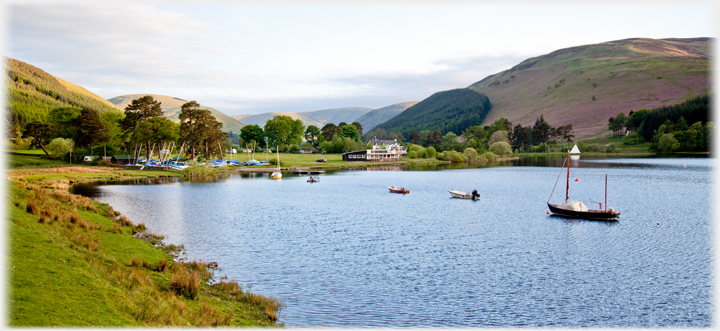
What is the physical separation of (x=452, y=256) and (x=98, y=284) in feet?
70.3

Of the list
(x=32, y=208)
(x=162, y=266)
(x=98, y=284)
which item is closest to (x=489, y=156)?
(x=162, y=266)

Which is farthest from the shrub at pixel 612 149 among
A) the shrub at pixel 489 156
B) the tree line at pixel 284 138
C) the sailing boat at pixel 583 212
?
the sailing boat at pixel 583 212

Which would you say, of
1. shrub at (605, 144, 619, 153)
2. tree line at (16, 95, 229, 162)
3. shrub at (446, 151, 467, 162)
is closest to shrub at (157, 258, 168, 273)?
tree line at (16, 95, 229, 162)

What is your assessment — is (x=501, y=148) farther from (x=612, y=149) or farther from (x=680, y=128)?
(x=680, y=128)

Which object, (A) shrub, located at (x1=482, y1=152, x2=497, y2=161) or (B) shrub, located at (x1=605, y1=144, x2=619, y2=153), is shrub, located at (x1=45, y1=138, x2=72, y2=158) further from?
(B) shrub, located at (x1=605, y1=144, x2=619, y2=153)

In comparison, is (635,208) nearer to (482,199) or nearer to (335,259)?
(482,199)

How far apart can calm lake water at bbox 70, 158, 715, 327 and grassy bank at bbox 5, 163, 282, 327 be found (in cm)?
241

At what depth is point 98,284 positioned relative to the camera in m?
15.0

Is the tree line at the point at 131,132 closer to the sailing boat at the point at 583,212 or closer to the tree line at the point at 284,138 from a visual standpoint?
the tree line at the point at 284,138

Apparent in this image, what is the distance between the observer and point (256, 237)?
1350 inches

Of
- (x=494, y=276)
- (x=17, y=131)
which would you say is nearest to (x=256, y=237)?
(x=494, y=276)

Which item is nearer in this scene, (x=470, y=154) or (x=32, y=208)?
(x=32, y=208)

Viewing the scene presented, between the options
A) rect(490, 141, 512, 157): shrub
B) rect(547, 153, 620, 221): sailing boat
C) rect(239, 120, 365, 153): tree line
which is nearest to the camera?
rect(547, 153, 620, 221): sailing boat

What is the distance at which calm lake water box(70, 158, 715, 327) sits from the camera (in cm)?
1966
